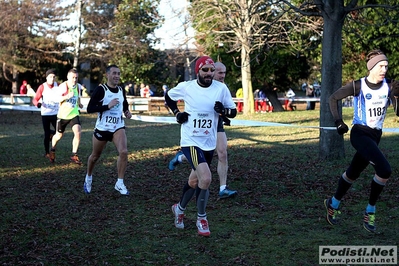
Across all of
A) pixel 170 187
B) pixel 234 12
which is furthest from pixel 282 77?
pixel 170 187

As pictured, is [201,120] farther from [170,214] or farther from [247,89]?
[247,89]

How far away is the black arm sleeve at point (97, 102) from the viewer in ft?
31.1

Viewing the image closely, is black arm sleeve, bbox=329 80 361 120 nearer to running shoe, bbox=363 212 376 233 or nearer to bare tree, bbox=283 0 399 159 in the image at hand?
running shoe, bbox=363 212 376 233

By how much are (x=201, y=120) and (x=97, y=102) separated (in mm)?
2876

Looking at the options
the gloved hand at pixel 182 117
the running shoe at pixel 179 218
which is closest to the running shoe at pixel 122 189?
the running shoe at pixel 179 218

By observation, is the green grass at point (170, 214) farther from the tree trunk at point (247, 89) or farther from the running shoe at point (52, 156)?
the tree trunk at point (247, 89)

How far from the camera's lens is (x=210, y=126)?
731 cm

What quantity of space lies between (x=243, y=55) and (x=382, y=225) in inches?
1012

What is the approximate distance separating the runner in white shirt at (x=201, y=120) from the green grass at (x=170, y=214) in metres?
0.53

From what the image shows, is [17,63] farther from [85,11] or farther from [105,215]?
[105,215]

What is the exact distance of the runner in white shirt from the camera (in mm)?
7176

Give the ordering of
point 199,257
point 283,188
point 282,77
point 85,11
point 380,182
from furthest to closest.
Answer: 1. point 85,11
2. point 282,77
3. point 283,188
4. point 380,182
5. point 199,257

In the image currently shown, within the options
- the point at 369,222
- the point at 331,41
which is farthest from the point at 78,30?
the point at 369,222

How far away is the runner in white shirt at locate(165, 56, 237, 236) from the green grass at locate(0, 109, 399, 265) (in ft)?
1.73
